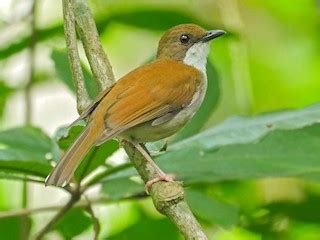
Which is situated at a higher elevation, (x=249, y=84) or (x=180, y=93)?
(x=180, y=93)

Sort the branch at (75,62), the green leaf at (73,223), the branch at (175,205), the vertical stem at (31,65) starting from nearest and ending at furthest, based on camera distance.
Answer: the branch at (175,205)
the branch at (75,62)
the green leaf at (73,223)
the vertical stem at (31,65)

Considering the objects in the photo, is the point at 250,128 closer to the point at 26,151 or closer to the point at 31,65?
the point at 26,151

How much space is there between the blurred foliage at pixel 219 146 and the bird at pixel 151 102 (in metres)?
0.09

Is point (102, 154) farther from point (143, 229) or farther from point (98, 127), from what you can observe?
point (143, 229)

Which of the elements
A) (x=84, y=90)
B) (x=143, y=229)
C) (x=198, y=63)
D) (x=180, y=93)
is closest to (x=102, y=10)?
(x=198, y=63)

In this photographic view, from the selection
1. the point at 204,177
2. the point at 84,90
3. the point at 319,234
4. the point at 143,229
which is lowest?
the point at 319,234

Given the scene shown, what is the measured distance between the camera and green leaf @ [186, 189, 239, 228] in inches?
190

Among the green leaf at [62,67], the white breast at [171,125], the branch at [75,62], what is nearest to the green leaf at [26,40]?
the green leaf at [62,67]

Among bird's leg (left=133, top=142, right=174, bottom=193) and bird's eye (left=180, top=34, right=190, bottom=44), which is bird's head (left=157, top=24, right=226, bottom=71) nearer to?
bird's eye (left=180, top=34, right=190, bottom=44)

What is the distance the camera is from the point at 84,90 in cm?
412

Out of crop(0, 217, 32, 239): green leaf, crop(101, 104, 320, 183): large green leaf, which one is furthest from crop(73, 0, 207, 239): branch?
crop(0, 217, 32, 239): green leaf

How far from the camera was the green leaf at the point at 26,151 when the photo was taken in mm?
4152

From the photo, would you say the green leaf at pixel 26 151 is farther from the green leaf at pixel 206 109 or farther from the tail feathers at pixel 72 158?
the green leaf at pixel 206 109

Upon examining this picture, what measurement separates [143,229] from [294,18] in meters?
2.99
